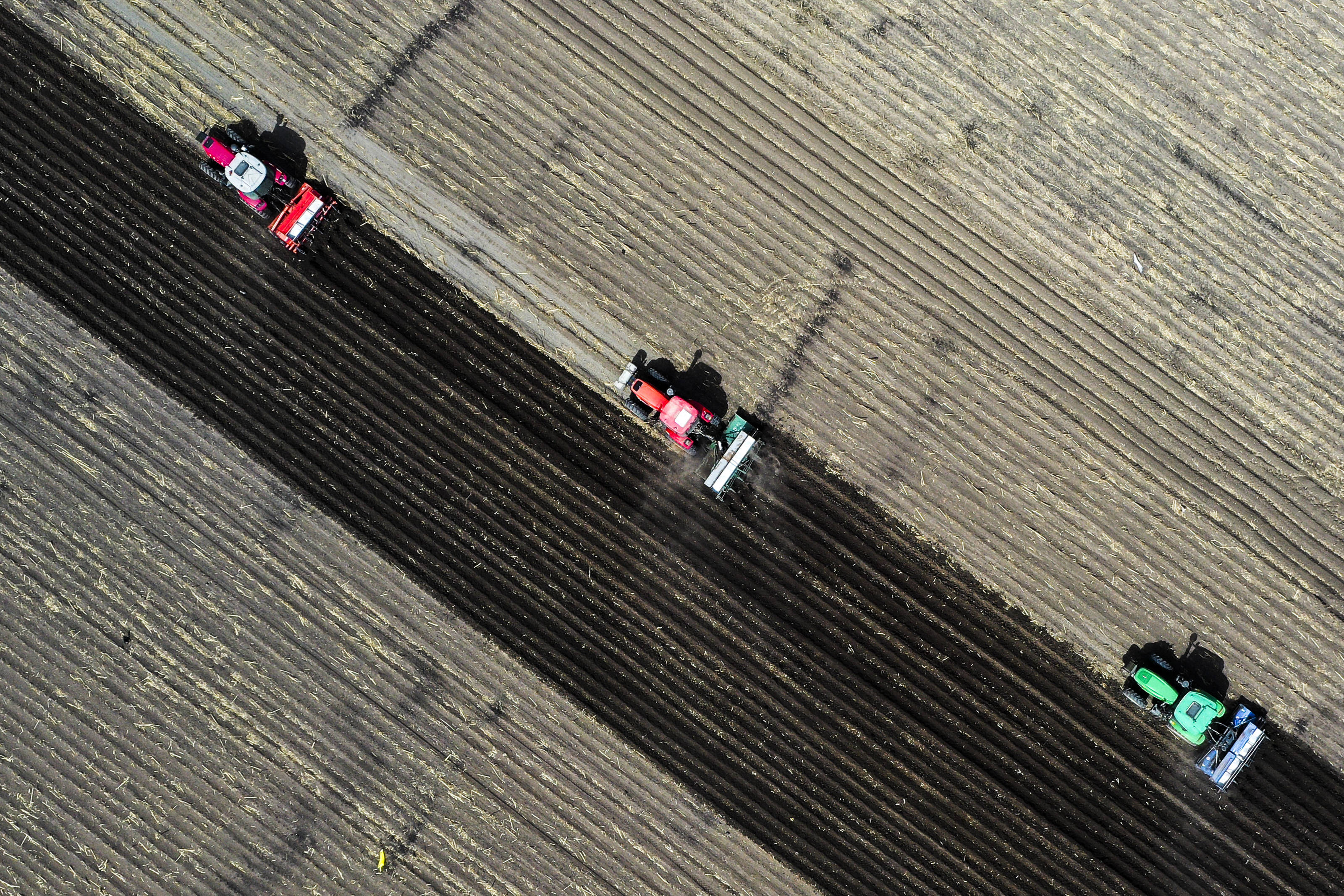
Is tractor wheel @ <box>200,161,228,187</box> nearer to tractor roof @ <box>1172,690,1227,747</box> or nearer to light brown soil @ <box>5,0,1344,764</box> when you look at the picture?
light brown soil @ <box>5,0,1344,764</box>

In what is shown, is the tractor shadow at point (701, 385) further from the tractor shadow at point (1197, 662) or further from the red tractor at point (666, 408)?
the tractor shadow at point (1197, 662)

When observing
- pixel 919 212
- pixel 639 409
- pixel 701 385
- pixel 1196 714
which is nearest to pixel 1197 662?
pixel 1196 714

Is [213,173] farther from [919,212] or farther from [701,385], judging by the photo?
[919,212]

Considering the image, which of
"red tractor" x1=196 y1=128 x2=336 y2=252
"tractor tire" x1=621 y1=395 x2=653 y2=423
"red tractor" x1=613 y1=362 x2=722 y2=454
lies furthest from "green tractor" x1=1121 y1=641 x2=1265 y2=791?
"red tractor" x1=196 y1=128 x2=336 y2=252

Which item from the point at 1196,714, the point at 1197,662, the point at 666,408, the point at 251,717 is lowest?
the point at 251,717

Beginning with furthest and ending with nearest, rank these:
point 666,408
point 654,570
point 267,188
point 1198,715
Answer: point 654,570, point 267,188, point 666,408, point 1198,715

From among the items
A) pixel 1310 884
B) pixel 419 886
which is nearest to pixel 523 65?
pixel 419 886

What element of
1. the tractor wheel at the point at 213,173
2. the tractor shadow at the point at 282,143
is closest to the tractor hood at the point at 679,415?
the tractor shadow at the point at 282,143
